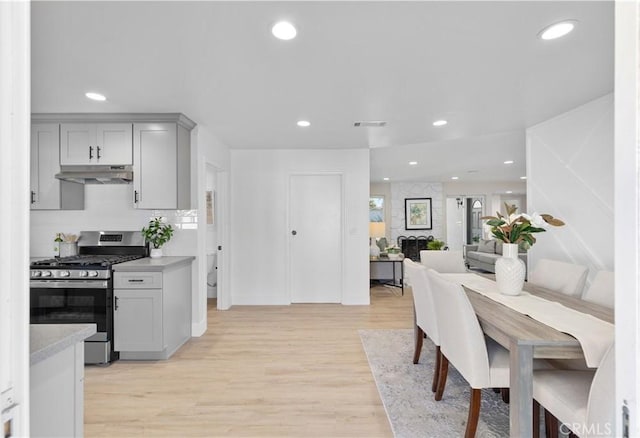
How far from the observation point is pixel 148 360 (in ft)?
9.68

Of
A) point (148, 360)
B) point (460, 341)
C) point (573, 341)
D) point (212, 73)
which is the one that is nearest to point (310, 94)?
point (212, 73)

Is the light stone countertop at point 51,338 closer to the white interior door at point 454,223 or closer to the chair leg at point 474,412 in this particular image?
the chair leg at point 474,412

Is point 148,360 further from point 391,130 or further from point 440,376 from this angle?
point 391,130

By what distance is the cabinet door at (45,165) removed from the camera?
320 cm

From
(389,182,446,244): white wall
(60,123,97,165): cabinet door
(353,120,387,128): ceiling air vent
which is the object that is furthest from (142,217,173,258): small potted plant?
(389,182,446,244): white wall

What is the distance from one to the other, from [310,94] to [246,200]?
244 centimetres

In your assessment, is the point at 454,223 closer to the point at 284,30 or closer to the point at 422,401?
the point at 422,401

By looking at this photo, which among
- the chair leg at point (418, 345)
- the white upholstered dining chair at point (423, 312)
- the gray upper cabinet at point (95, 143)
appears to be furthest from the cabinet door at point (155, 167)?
the chair leg at point (418, 345)

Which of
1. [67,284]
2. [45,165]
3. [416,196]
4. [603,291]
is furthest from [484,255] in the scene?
[45,165]

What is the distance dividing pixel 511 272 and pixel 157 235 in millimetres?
3174

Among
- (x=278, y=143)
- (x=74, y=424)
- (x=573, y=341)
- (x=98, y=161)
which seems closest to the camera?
(x=74, y=424)

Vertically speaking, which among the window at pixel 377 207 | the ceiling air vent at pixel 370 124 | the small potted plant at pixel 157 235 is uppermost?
the ceiling air vent at pixel 370 124

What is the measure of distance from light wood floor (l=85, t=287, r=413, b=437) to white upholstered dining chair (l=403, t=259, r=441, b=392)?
480mm

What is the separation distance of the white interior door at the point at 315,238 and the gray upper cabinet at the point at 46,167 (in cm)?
270
